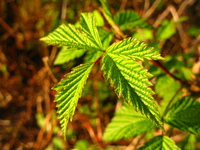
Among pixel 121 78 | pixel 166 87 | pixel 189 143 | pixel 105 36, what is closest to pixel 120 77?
pixel 121 78

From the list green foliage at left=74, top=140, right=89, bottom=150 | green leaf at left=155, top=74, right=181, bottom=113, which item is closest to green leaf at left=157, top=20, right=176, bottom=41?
green leaf at left=155, top=74, right=181, bottom=113

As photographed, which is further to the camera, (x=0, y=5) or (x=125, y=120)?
(x=0, y=5)

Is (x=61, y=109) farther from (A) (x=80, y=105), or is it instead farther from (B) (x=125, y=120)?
(A) (x=80, y=105)

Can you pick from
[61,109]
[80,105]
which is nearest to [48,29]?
[80,105]

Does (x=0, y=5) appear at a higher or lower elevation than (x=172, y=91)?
higher

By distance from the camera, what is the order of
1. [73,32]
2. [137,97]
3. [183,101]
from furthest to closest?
[183,101]
[73,32]
[137,97]

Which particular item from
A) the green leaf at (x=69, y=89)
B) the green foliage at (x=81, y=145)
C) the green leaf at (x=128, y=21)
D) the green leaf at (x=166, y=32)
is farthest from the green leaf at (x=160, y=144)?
the green foliage at (x=81, y=145)

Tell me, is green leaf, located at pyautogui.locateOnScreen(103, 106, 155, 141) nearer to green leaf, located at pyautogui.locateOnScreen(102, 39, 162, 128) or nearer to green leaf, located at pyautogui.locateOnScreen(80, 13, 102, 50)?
green leaf, located at pyautogui.locateOnScreen(102, 39, 162, 128)
